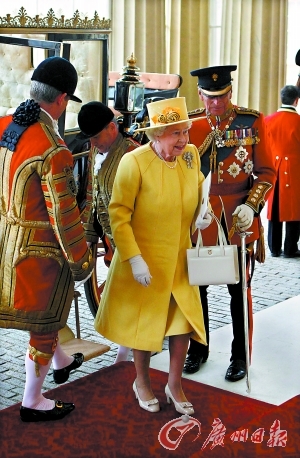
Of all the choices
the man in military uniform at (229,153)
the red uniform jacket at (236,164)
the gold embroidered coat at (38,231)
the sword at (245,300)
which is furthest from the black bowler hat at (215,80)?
the gold embroidered coat at (38,231)

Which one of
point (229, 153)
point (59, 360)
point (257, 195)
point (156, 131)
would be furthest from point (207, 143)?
point (59, 360)

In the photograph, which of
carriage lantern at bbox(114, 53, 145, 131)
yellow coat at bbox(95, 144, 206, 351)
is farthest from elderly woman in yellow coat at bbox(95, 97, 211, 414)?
carriage lantern at bbox(114, 53, 145, 131)

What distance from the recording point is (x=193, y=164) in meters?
3.67

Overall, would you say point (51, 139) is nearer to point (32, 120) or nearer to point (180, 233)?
point (32, 120)

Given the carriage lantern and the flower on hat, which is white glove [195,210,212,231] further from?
the carriage lantern

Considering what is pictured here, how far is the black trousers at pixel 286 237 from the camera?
698 centimetres

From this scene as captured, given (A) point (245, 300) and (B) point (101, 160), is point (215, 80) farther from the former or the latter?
(A) point (245, 300)

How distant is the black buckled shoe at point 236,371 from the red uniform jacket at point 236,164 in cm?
62

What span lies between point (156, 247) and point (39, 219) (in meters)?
0.52

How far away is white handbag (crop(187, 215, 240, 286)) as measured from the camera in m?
3.56

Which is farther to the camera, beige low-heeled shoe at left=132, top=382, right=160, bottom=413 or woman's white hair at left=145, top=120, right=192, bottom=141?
beige low-heeled shoe at left=132, top=382, right=160, bottom=413

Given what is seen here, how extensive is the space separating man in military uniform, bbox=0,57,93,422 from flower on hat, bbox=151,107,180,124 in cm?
38

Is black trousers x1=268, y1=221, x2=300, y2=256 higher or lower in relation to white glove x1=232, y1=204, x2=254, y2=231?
lower

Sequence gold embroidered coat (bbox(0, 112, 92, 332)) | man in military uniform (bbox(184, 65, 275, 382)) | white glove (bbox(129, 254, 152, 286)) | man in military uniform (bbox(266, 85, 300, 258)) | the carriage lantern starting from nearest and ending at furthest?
1. gold embroidered coat (bbox(0, 112, 92, 332))
2. white glove (bbox(129, 254, 152, 286))
3. man in military uniform (bbox(184, 65, 275, 382))
4. the carriage lantern
5. man in military uniform (bbox(266, 85, 300, 258))
